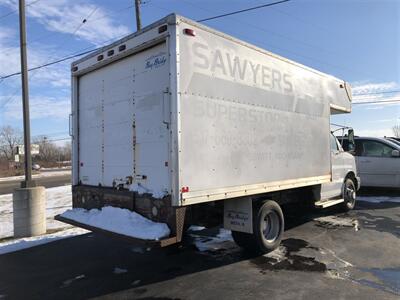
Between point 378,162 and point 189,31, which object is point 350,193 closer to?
point 378,162

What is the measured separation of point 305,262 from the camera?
19.4 ft

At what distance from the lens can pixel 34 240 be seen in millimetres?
7879

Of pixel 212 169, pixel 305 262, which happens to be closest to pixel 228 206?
pixel 212 169

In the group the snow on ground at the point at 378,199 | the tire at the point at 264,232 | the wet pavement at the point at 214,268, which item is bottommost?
the wet pavement at the point at 214,268

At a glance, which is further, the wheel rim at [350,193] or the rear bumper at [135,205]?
the wheel rim at [350,193]

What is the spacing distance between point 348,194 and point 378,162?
11.9ft

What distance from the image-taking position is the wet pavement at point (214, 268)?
4805mm

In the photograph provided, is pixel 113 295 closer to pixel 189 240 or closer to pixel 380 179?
pixel 189 240

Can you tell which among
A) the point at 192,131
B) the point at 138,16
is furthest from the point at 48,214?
the point at 138,16

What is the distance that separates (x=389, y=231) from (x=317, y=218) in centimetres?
177

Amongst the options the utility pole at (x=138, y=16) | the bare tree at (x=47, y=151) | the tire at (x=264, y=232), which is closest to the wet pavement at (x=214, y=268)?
the tire at (x=264, y=232)

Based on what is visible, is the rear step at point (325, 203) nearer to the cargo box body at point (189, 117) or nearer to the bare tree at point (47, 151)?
the cargo box body at point (189, 117)

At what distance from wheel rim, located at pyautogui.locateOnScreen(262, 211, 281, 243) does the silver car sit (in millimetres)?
7551

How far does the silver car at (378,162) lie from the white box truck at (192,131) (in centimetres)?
601
